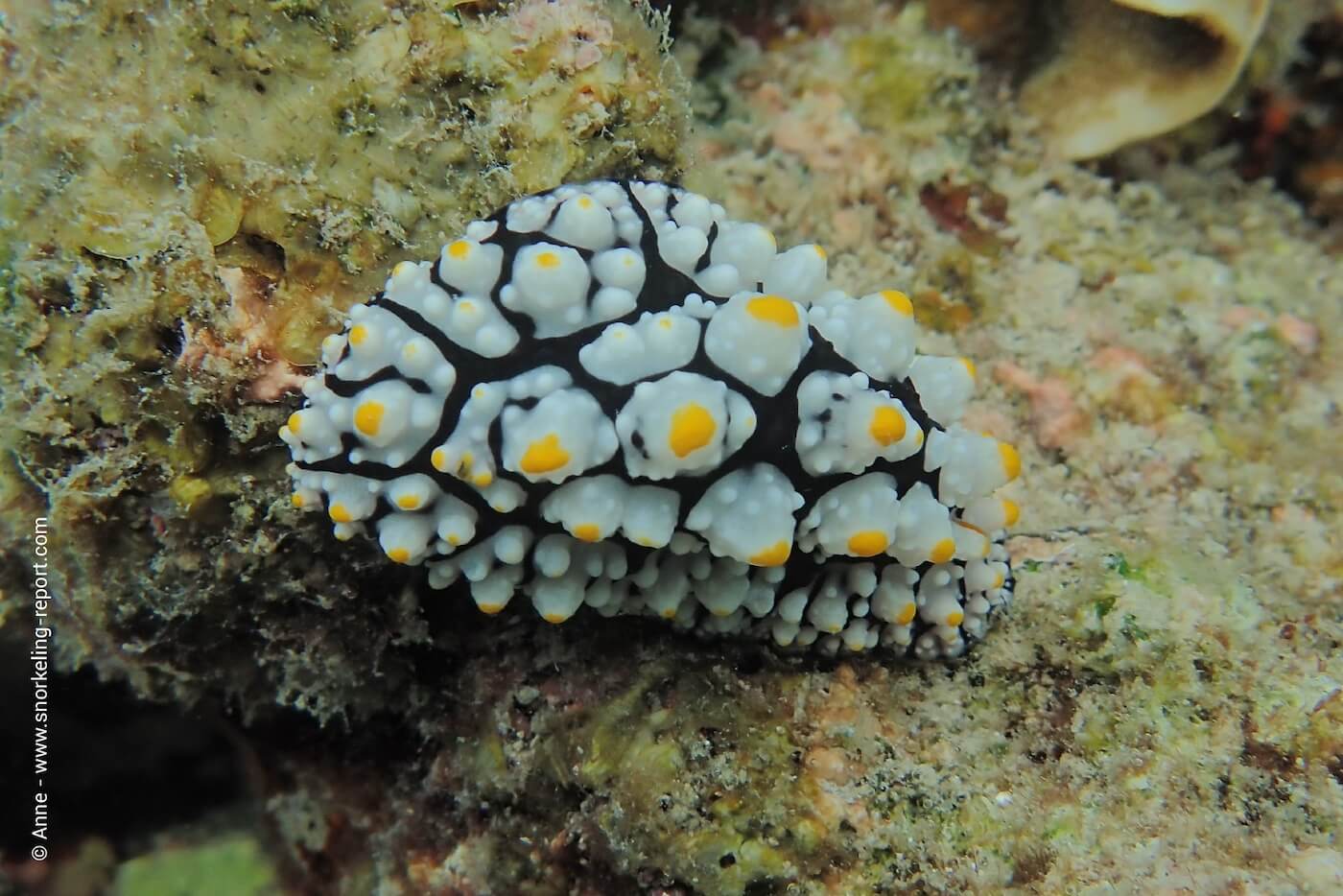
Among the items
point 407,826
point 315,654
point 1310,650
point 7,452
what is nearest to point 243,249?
point 7,452

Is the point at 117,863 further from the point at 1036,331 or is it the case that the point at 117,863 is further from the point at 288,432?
the point at 1036,331

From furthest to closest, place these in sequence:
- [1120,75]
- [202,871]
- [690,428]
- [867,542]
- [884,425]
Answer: [202,871] → [1120,75] → [867,542] → [884,425] → [690,428]

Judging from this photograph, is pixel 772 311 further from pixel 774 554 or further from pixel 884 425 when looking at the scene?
pixel 774 554

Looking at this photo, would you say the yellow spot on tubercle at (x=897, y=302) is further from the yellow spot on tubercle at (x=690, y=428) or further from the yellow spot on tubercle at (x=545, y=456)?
the yellow spot on tubercle at (x=545, y=456)

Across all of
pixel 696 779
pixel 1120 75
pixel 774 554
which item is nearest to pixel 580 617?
pixel 696 779

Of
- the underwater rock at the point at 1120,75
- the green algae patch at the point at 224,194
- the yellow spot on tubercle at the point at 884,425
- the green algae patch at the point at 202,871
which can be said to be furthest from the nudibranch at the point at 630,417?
the green algae patch at the point at 202,871
